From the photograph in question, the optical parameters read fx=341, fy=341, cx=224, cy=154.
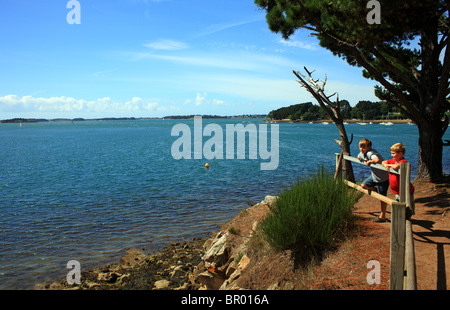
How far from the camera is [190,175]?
26719mm

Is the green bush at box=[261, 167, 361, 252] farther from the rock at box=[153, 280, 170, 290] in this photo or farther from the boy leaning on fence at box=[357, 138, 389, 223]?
the rock at box=[153, 280, 170, 290]

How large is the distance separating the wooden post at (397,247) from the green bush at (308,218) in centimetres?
185

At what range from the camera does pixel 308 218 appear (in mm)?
6469

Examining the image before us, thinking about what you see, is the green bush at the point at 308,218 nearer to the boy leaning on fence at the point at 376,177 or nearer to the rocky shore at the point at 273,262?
the rocky shore at the point at 273,262

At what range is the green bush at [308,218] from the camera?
6.25m

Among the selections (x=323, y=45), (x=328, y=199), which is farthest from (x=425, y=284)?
(x=323, y=45)

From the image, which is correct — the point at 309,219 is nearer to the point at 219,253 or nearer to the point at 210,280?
the point at 219,253

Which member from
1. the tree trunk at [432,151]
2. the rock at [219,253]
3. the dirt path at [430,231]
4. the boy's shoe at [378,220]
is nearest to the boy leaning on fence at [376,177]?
the boy's shoe at [378,220]

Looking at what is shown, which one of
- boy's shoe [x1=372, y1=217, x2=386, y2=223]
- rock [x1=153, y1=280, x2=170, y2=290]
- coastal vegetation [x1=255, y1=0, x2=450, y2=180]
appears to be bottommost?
rock [x1=153, y1=280, x2=170, y2=290]

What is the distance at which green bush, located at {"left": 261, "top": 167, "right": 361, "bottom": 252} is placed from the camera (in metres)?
6.25

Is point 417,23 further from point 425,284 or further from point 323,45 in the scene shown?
point 425,284

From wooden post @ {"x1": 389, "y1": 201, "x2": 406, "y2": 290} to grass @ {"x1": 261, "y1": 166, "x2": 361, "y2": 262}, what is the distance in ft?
5.85

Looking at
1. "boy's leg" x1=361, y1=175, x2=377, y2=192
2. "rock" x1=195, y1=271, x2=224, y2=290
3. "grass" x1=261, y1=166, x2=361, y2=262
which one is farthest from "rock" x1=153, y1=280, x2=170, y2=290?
"boy's leg" x1=361, y1=175, x2=377, y2=192
